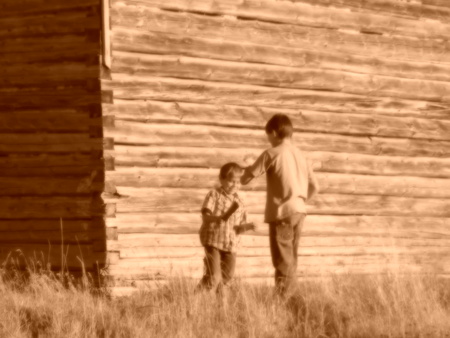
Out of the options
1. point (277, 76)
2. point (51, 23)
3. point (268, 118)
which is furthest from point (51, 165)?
point (277, 76)

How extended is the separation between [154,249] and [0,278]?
1.69 metres

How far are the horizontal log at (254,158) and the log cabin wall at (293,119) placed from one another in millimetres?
16

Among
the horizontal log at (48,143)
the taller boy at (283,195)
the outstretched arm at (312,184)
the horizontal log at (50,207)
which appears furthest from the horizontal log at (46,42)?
the outstretched arm at (312,184)

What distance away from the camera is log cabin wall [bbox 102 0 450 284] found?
499 inches

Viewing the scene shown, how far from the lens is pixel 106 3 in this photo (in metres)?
12.4

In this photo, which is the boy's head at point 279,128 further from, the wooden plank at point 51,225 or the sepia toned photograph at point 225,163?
the wooden plank at point 51,225

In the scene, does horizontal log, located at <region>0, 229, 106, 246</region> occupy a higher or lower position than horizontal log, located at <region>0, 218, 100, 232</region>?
lower

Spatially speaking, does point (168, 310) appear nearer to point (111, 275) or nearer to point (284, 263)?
point (284, 263)

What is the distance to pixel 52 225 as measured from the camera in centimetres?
1292

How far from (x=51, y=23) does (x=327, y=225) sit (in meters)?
3.98

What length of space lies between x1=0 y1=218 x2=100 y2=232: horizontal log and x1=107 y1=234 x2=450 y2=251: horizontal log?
29 cm

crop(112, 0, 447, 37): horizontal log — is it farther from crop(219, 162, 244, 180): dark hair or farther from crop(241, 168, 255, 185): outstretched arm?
crop(241, 168, 255, 185): outstretched arm

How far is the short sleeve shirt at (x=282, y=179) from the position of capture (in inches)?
424

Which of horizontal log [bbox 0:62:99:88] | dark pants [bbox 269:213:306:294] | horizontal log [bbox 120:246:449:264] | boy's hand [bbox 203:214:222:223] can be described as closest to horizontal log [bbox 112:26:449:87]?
horizontal log [bbox 0:62:99:88]
